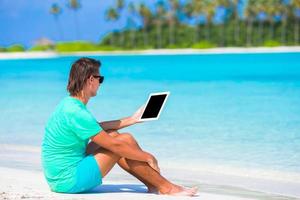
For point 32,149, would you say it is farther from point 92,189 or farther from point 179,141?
point 92,189

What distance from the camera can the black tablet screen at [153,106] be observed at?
4871 millimetres

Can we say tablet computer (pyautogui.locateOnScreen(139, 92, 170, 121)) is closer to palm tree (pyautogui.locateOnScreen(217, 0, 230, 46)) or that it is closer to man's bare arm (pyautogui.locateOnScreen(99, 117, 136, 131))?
man's bare arm (pyautogui.locateOnScreen(99, 117, 136, 131))

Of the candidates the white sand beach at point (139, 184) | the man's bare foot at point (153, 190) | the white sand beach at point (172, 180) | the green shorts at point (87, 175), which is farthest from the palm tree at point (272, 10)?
the green shorts at point (87, 175)

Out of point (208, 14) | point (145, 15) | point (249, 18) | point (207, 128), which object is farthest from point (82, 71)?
point (145, 15)

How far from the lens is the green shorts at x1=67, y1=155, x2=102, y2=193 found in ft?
16.0

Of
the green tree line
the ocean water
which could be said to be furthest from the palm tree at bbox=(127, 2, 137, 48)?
the ocean water

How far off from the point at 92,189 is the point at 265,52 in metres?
76.4

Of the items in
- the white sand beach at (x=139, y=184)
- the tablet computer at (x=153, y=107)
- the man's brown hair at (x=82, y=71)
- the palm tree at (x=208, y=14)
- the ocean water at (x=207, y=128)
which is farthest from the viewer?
the palm tree at (x=208, y=14)

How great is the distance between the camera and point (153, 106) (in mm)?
4887

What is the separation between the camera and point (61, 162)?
487cm

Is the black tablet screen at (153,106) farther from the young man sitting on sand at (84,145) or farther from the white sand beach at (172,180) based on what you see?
the white sand beach at (172,180)

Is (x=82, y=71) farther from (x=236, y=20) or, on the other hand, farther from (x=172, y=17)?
(x=172, y=17)

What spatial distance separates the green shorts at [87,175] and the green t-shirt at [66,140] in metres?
0.03

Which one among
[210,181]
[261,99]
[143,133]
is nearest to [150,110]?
[210,181]
